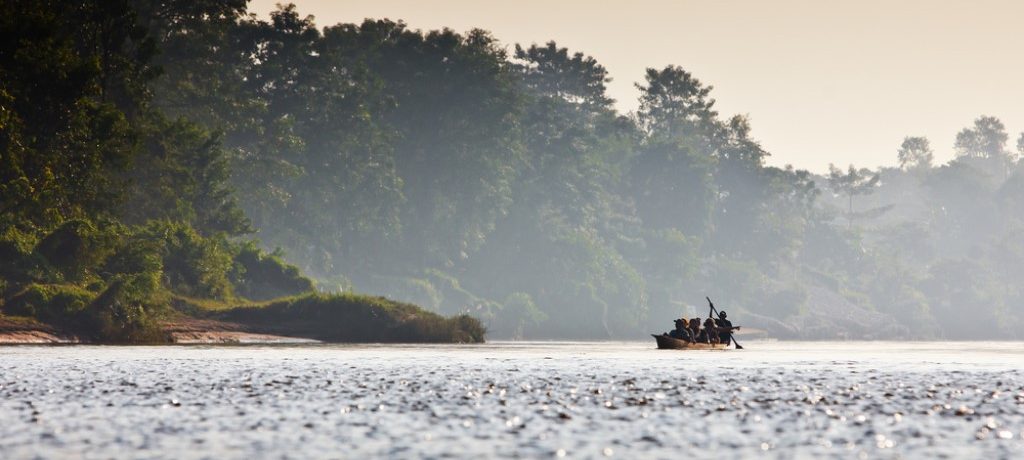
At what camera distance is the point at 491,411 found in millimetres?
23312

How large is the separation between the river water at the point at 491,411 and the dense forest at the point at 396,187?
20.1 meters

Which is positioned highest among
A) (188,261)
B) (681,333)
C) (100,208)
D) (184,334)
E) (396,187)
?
(396,187)

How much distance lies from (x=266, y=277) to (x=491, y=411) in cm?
5633

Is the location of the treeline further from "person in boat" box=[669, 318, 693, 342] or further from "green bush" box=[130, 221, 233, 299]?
"person in boat" box=[669, 318, 693, 342]

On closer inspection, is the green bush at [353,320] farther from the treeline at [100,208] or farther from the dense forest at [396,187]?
the dense forest at [396,187]

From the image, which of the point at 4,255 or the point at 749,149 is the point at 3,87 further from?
the point at 749,149

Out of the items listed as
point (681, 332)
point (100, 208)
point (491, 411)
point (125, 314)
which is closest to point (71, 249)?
point (125, 314)

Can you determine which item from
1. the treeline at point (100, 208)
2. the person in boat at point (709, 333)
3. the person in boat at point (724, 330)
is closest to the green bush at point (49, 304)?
the treeline at point (100, 208)

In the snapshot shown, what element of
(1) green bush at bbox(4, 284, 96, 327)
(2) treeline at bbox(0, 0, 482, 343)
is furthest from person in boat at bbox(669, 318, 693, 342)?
(1) green bush at bbox(4, 284, 96, 327)

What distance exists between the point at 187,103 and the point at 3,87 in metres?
45.9

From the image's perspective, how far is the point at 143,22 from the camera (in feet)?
297

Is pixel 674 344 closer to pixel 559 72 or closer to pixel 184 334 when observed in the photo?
pixel 184 334

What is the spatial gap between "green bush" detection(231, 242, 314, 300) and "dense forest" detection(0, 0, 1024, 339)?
17 centimetres

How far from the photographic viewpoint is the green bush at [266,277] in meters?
76.5
